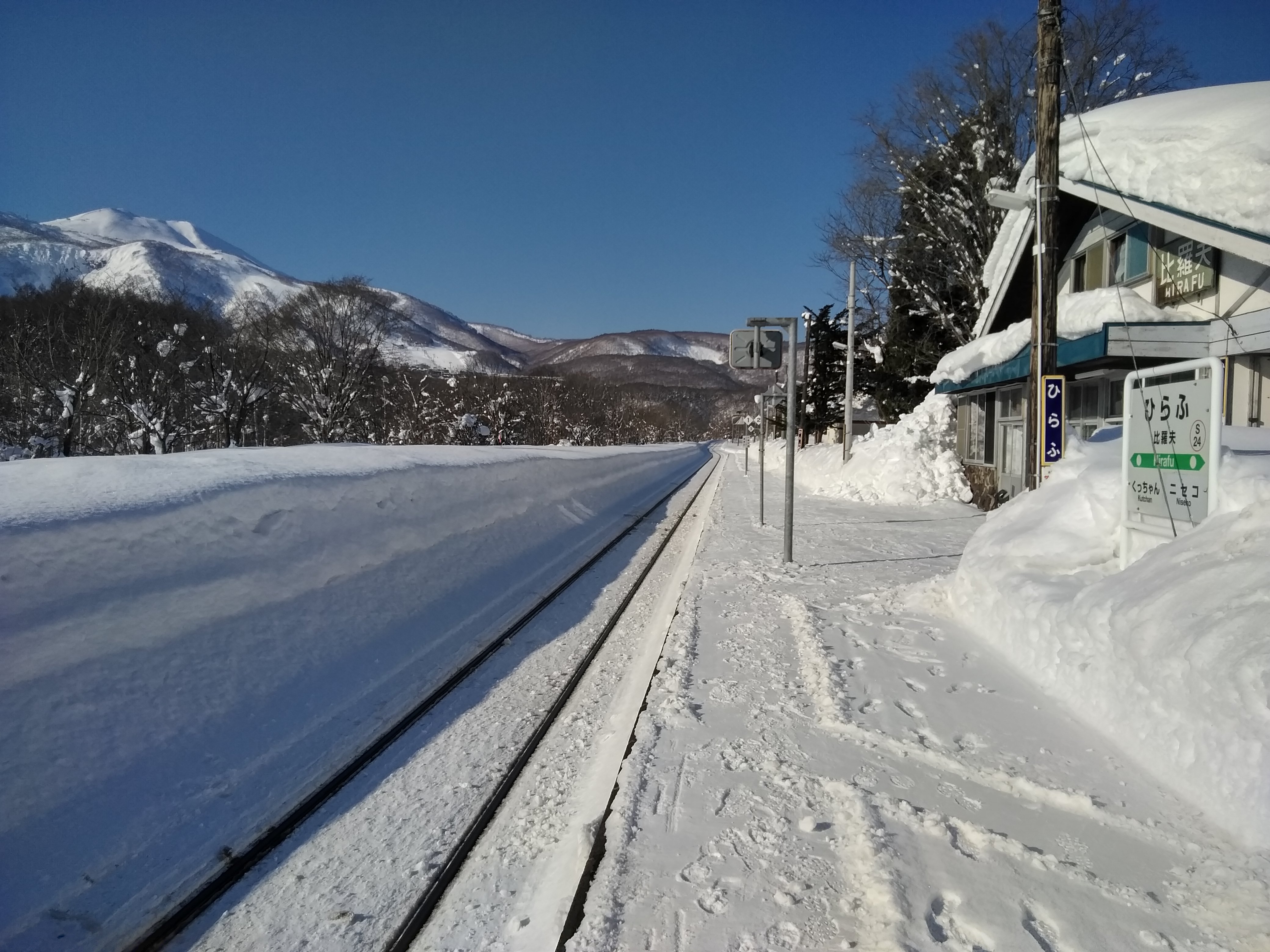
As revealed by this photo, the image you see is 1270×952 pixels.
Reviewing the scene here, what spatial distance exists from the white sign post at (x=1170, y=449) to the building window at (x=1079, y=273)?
467 inches

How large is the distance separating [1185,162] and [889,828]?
11.0 m

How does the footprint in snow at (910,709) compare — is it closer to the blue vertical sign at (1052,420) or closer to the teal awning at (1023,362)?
the blue vertical sign at (1052,420)

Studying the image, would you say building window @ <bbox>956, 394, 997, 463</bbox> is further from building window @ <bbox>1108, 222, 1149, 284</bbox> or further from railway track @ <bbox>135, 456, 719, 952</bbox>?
railway track @ <bbox>135, 456, 719, 952</bbox>

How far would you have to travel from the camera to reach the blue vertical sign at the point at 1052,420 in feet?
29.5

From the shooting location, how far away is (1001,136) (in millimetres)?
24516

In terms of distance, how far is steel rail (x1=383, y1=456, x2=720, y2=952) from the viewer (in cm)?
271

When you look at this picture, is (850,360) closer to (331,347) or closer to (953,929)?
(331,347)

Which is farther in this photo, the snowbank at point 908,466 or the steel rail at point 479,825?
the snowbank at point 908,466

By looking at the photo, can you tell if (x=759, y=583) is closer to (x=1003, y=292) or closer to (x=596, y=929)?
(x=596, y=929)

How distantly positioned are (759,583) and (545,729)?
14.7 feet

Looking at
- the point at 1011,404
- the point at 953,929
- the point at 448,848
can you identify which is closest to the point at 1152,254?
the point at 1011,404

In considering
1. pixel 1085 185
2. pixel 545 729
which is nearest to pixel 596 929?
pixel 545 729

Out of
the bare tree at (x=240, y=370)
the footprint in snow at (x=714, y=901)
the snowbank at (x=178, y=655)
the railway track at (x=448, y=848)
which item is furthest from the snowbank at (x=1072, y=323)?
the bare tree at (x=240, y=370)

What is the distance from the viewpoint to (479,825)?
341cm
